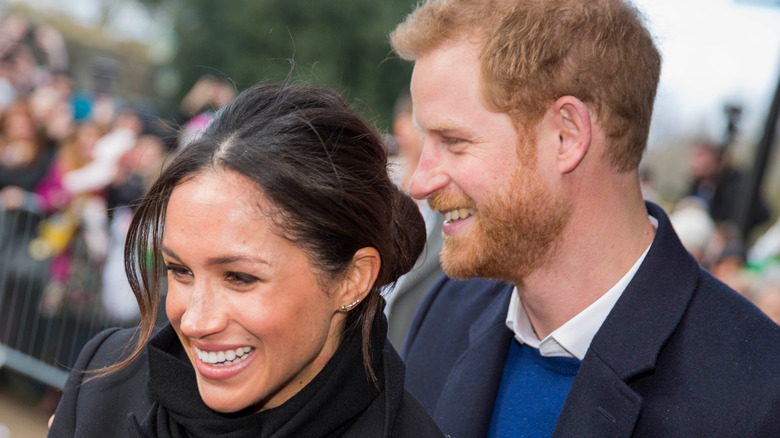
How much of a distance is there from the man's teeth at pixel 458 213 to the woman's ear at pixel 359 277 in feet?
1.37

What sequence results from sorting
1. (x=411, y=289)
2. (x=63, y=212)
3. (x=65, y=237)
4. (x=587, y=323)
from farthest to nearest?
(x=63, y=212), (x=65, y=237), (x=411, y=289), (x=587, y=323)

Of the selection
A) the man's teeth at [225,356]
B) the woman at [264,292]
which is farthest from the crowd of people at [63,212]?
the man's teeth at [225,356]

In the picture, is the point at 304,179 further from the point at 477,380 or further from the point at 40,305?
the point at 40,305

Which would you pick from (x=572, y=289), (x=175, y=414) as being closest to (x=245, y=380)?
(x=175, y=414)

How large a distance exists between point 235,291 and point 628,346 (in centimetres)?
114

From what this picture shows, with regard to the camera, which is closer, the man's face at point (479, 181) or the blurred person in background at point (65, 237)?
the man's face at point (479, 181)

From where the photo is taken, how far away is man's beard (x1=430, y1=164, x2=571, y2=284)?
2529 millimetres

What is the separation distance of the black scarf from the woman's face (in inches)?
2.9

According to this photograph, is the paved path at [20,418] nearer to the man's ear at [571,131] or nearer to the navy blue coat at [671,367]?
the navy blue coat at [671,367]

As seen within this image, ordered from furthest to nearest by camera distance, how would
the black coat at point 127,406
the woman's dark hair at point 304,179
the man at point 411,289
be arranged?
1. the man at point 411,289
2. the black coat at point 127,406
3. the woman's dark hair at point 304,179

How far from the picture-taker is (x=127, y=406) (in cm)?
231

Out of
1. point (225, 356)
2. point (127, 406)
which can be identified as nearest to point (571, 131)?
point (225, 356)

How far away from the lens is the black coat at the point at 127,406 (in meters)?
2.26

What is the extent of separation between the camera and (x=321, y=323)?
7.29 ft
